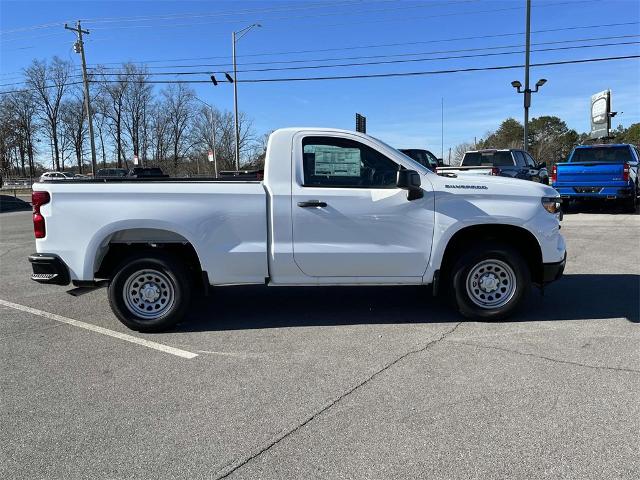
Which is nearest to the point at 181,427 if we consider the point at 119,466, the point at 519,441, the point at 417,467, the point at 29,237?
the point at 119,466

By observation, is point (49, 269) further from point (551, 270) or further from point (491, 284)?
point (551, 270)

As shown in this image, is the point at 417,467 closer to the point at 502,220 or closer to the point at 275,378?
the point at 275,378

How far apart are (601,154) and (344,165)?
47.6 feet

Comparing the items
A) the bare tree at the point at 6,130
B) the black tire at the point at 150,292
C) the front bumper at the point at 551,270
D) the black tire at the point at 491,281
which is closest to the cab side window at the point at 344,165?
the black tire at the point at 491,281

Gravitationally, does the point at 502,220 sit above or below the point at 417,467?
above

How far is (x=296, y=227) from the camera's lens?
5145mm

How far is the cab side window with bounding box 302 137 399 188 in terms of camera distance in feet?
17.2

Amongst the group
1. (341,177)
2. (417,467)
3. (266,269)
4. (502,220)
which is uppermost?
(341,177)

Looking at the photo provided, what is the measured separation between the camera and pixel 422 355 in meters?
4.51

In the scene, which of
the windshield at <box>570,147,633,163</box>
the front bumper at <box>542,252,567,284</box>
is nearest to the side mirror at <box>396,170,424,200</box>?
the front bumper at <box>542,252,567,284</box>

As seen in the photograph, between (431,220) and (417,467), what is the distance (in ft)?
9.35

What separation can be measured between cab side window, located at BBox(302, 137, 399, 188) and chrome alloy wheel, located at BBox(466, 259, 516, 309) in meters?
1.31

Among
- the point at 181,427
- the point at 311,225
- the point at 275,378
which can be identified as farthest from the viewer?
the point at 311,225

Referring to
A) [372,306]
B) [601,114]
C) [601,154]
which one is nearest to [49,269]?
[372,306]
